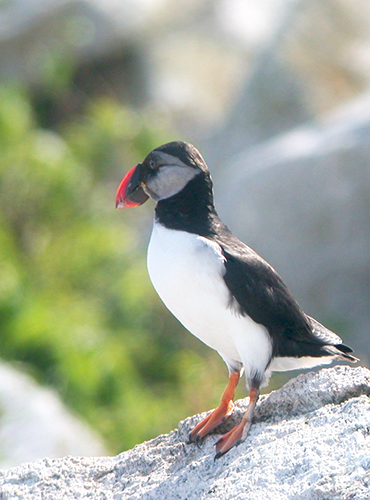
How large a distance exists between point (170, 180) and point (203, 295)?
719mm

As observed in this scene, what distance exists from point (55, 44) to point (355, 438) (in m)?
12.1

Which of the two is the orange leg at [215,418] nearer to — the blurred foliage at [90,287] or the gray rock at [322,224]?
the blurred foliage at [90,287]

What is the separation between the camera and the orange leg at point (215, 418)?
14.4ft

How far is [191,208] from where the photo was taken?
4.62 m

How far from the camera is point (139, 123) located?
13422 mm

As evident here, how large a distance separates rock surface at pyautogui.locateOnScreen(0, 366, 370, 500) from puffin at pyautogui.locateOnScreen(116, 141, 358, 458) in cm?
13

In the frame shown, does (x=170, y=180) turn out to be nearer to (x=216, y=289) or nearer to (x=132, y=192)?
(x=132, y=192)

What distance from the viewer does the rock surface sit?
354cm

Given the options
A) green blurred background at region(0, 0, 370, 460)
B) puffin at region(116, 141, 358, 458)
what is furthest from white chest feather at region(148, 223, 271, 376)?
green blurred background at region(0, 0, 370, 460)

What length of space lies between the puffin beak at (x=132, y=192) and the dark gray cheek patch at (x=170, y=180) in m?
0.07

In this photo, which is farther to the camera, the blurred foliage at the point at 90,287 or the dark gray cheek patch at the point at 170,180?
the blurred foliage at the point at 90,287

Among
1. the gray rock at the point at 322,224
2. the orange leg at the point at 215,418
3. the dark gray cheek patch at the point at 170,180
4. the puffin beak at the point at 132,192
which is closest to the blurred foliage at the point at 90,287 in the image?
the gray rock at the point at 322,224

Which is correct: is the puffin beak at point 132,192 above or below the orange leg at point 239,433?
above

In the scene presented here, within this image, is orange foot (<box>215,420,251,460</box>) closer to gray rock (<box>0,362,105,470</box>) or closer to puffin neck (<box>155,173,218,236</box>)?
puffin neck (<box>155,173,218,236</box>)
